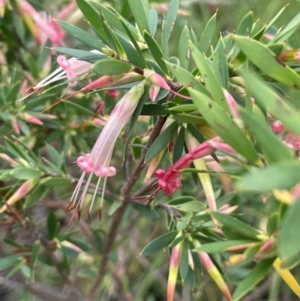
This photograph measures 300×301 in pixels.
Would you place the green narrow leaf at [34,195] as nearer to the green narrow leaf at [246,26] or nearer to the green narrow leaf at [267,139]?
the green narrow leaf at [246,26]

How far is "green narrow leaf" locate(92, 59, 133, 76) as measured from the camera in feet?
1.25

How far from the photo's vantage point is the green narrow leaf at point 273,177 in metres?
0.21

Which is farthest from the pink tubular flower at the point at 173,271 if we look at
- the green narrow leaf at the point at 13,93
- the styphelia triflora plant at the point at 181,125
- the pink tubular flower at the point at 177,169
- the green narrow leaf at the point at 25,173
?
the green narrow leaf at the point at 13,93

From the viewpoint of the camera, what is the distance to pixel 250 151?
0.31 metres

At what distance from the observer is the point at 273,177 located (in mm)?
212

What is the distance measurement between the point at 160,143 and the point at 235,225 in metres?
0.12

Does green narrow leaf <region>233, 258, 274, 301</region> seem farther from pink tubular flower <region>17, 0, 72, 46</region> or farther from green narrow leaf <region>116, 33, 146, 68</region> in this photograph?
pink tubular flower <region>17, 0, 72, 46</region>

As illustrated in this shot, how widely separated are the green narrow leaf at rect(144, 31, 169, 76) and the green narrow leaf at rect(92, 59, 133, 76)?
0.10 ft

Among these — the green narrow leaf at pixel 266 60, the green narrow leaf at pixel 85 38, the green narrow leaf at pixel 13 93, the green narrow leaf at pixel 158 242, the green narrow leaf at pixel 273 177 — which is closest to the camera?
the green narrow leaf at pixel 273 177

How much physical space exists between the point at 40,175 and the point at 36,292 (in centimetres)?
34

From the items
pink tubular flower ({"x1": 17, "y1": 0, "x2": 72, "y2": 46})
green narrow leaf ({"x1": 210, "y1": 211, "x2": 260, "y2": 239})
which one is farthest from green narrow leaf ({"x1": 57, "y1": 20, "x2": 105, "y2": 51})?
pink tubular flower ({"x1": 17, "y1": 0, "x2": 72, "y2": 46})

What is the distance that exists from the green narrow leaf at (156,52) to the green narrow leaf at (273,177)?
9.2 inches

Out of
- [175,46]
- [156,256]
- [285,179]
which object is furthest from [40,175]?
[175,46]

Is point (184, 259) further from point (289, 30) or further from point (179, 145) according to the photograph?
point (289, 30)
